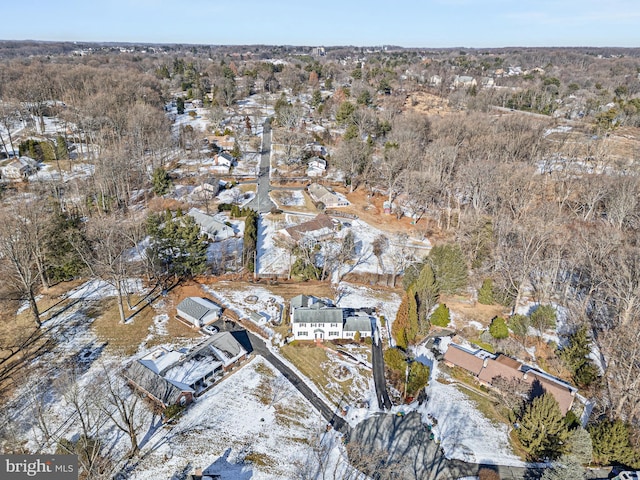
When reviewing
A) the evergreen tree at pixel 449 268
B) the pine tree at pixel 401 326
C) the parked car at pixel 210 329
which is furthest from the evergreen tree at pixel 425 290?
the parked car at pixel 210 329

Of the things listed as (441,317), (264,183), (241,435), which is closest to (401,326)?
(441,317)

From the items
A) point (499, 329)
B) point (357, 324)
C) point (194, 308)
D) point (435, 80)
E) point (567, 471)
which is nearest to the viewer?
point (567, 471)

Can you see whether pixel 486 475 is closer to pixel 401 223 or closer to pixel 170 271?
pixel 170 271

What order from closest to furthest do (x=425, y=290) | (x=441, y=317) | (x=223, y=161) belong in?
(x=441, y=317) → (x=425, y=290) → (x=223, y=161)

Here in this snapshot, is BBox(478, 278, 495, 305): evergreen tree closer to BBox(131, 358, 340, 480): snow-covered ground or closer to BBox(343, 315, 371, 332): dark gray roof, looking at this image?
BBox(343, 315, 371, 332): dark gray roof

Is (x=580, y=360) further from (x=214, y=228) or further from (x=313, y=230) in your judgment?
(x=214, y=228)

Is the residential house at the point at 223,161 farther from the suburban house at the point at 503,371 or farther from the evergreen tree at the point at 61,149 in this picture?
the suburban house at the point at 503,371
